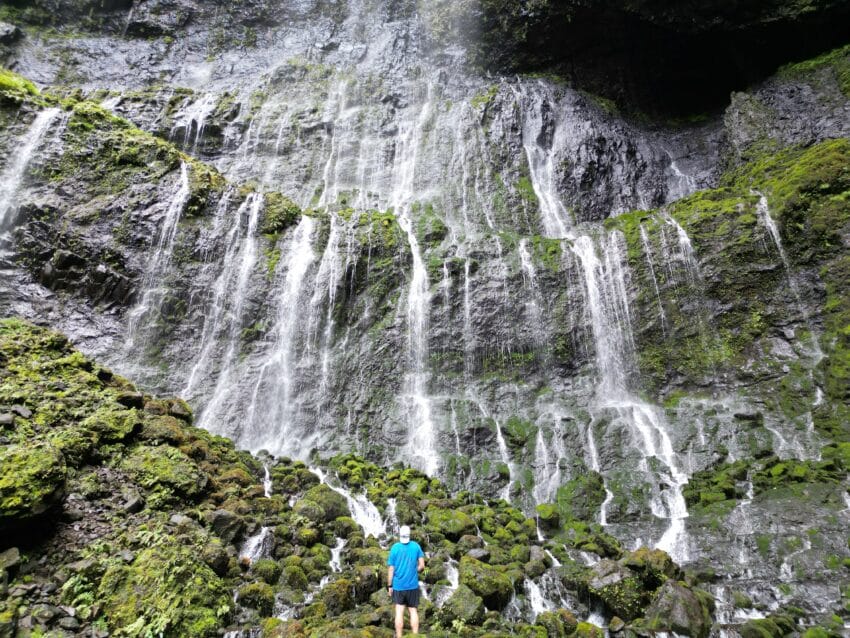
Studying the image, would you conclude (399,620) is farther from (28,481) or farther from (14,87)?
(14,87)

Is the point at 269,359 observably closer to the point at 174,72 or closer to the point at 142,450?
the point at 142,450

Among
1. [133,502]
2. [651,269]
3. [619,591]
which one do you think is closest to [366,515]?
Result: [133,502]

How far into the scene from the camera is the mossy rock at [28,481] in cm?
530

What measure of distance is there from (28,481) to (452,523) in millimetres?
7044

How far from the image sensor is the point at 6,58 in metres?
30.3

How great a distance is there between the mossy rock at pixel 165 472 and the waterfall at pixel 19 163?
1557 centimetres

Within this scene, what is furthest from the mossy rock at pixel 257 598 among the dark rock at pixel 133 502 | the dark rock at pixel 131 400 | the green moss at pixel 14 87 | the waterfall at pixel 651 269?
the green moss at pixel 14 87

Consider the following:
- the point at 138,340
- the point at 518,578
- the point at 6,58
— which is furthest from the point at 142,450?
the point at 6,58

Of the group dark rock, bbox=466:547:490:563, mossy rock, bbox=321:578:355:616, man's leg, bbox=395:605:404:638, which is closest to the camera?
man's leg, bbox=395:605:404:638

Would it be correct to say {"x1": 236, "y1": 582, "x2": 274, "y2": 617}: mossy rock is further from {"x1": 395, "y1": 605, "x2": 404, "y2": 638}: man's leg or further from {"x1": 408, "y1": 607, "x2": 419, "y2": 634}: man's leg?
{"x1": 408, "y1": 607, "x2": 419, "y2": 634}: man's leg

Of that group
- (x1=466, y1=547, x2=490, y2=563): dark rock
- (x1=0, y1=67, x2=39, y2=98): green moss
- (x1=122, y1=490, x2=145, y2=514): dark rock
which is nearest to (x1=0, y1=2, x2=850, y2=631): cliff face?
(x1=0, y1=67, x2=39, y2=98): green moss

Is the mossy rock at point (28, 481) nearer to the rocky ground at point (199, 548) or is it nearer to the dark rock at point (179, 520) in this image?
the rocky ground at point (199, 548)

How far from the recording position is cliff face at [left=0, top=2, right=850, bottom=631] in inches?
480

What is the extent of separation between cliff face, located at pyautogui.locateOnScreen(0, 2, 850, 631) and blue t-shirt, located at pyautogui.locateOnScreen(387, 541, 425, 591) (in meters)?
1.86
